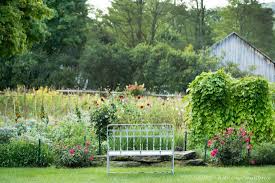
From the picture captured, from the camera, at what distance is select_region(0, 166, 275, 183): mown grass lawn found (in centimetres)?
905

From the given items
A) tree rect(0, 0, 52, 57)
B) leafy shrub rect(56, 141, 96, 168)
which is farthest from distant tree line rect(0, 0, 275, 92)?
leafy shrub rect(56, 141, 96, 168)

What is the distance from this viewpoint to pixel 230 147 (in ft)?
35.5

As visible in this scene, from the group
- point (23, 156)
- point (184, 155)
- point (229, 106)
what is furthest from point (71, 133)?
point (229, 106)

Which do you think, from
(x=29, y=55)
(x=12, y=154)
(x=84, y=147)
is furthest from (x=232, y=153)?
(x=29, y=55)

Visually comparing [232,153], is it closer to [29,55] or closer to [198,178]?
[198,178]

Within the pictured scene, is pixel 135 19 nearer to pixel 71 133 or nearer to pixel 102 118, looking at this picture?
pixel 102 118

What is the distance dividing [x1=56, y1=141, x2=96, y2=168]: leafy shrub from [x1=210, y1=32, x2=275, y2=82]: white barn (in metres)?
24.4

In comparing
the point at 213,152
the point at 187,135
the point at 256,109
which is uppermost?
the point at 256,109

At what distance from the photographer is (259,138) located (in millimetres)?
12203

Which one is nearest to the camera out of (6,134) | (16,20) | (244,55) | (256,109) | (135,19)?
(6,134)

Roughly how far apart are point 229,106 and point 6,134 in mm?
5046

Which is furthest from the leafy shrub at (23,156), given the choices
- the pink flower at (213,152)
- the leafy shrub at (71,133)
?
the pink flower at (213,152)

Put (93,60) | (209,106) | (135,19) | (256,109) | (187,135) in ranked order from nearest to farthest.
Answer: (256,109)
(209,106)
(187,135)
(93,60)
(135,19)

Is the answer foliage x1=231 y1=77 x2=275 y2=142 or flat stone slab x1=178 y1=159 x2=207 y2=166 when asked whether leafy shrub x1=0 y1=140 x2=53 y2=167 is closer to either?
flat stone slab x1=178 y1=159 x2=207 y2=166
